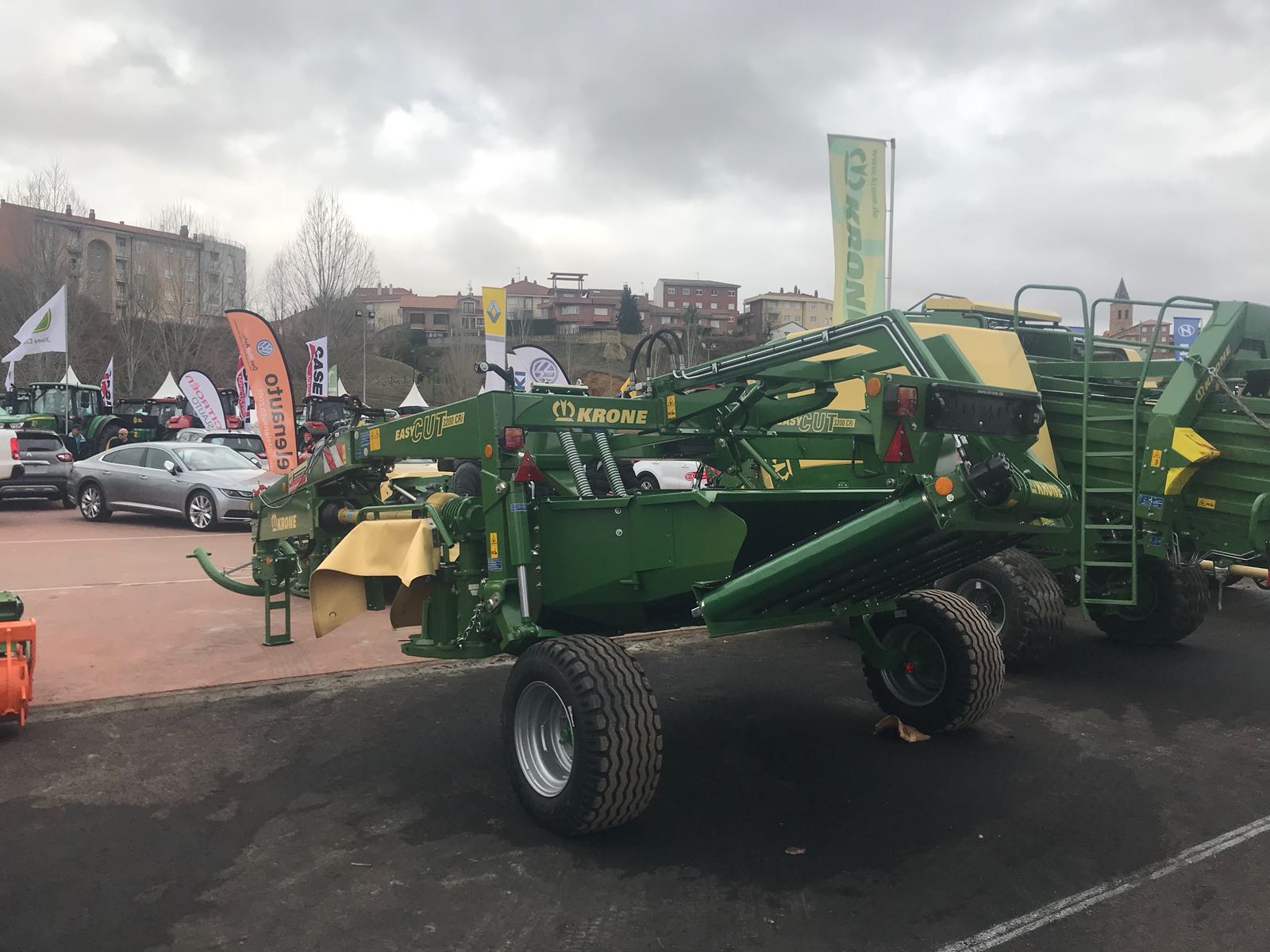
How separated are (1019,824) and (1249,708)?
311 cm

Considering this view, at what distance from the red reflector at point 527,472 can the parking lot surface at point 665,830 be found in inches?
62.5

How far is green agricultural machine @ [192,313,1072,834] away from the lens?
148 inches

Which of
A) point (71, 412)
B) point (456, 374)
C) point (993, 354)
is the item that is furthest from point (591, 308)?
point (993, 354)

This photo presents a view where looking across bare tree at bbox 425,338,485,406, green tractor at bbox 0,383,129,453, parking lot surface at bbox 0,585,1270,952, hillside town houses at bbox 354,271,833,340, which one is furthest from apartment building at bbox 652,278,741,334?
parking lot surface at bbox 0,585,1270,952

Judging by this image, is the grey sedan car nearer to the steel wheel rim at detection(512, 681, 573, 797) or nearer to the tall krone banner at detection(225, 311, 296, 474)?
the tall krone banner at detection(225, 311, 296, 474)

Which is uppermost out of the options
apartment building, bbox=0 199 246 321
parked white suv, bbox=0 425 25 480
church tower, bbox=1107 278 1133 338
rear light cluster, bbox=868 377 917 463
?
apartment building, bbox=0 199 246 321

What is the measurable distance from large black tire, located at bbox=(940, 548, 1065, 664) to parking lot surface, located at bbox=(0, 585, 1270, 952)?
47 cm

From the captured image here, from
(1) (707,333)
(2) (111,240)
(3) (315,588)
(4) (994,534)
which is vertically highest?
(2) (111,240)

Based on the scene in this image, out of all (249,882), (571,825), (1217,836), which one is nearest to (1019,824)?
(1217,836)

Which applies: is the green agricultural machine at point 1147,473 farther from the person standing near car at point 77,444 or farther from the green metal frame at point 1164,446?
the person standing near car at point 77,444

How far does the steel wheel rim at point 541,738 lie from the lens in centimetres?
443

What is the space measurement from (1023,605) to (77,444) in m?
23.1

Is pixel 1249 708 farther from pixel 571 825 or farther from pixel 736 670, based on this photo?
pixel 571 825

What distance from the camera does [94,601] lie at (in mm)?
9297
